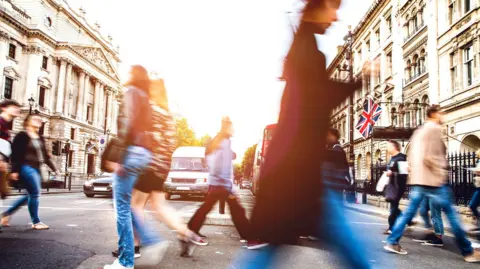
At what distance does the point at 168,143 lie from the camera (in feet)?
14.4

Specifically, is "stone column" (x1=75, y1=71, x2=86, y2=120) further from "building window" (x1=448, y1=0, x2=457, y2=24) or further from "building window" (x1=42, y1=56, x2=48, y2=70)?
"building window" (x1=448, y1=0, x2=457, y2=24)

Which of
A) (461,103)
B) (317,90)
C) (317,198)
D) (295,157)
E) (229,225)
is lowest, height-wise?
(229,225)

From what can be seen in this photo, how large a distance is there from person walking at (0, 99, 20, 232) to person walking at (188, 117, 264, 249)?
2.81 m

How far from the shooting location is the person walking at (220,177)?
5.62m

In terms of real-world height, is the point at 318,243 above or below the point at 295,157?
below

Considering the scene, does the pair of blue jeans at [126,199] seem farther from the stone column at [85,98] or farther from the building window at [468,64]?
the stone column at [85,98]

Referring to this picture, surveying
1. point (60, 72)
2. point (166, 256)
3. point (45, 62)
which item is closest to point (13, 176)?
point (166, 256)

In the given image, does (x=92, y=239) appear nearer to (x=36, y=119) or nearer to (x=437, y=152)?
(x=36, y=119)

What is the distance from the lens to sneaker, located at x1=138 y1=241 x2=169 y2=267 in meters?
4.22

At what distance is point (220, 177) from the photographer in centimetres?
614

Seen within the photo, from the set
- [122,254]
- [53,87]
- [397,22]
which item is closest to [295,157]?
[122,254]

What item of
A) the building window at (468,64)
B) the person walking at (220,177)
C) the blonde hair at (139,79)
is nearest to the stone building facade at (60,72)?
the building window at (468,64)

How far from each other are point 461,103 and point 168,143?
1926cm

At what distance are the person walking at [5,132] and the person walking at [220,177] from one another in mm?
2815
